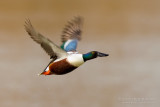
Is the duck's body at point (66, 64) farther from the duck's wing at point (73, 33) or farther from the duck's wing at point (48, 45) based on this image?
the duck's wing at point (73, 33)

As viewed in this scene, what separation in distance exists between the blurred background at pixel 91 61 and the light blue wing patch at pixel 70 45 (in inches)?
15.1

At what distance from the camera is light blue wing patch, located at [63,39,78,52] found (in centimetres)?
255

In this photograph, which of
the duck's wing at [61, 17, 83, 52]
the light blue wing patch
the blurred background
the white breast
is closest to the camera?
the white breast

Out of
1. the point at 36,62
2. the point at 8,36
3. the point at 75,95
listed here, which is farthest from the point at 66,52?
the point at 8,36

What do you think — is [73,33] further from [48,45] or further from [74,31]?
[48,45]

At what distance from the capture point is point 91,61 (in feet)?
10.8

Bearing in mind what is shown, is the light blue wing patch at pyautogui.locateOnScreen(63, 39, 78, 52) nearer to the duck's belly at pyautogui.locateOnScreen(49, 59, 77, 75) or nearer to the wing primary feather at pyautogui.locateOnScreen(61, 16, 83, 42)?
the wing primary feather at pyautogui.locateOnScreen(61, 16, 83, 42)

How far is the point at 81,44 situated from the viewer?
3314 mm

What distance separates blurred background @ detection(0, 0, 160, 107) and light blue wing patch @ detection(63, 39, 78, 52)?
38 centimetres

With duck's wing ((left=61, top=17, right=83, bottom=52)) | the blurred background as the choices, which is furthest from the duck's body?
the blurred background

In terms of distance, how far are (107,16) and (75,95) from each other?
2.42ft

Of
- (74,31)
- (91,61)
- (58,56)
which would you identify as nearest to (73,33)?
(74,31)

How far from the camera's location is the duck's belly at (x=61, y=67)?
229 centimetres

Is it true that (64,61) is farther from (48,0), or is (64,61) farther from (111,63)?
(48,0)
